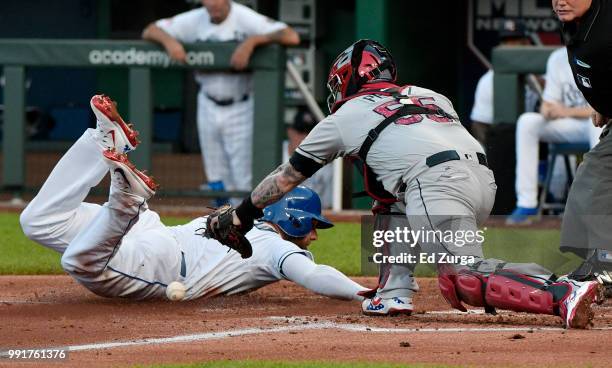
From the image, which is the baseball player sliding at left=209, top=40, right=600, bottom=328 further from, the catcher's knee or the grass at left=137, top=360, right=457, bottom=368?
the grass at left=137, top=360, right=457, bottom=368

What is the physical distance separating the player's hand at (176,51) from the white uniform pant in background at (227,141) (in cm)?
34

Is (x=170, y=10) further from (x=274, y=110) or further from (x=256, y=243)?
(x=256, y=243)

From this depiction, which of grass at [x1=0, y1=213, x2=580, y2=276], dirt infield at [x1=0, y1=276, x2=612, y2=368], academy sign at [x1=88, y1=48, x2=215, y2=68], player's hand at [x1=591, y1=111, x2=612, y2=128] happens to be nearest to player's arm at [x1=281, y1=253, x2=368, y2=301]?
dirt infield at [x1=0, y1=276, x2=612, y2=368]

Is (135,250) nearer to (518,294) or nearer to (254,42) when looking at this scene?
(518,294)

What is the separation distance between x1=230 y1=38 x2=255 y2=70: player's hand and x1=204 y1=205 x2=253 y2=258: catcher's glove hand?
527 centimetres

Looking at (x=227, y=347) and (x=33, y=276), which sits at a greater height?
(x=227, y=347)

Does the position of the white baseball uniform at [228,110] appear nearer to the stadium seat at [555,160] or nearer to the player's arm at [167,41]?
the player's arm at [167,41]

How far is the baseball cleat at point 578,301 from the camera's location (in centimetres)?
532

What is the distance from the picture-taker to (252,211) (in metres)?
5.94

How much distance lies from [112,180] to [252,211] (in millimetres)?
725

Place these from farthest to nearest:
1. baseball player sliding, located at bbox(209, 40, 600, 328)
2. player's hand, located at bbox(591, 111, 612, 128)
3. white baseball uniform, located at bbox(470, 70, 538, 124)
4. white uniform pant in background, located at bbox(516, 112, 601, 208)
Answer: white baseball uniform, located at bbox(470, 70, 538, 124) → white uniform pant in background, located at bbox(516, 112, 601, 208) → player's hand, located at bbox(591, 111, 612, 128) → baseball player sliding, located at bbox(209, 40, 600, 328)

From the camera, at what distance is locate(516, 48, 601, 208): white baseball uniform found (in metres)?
10.8

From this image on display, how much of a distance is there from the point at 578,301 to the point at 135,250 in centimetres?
227

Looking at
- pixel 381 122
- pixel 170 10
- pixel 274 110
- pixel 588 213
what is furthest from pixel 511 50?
pixel 170 10
